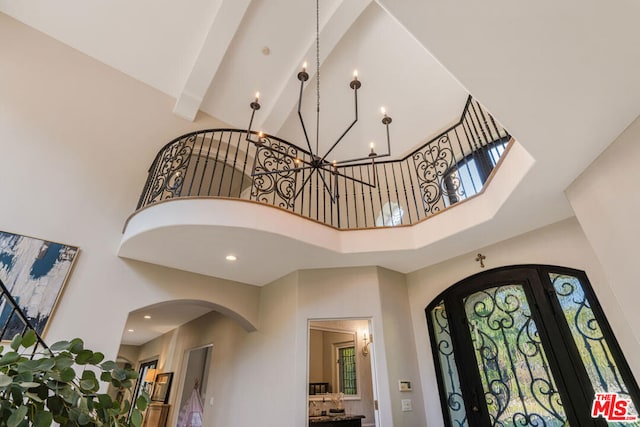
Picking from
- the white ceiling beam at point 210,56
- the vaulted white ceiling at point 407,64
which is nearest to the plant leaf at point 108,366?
the vaulted white ceiling at point 407,64

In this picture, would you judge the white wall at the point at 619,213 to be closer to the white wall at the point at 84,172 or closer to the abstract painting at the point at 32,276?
the white wall at the point at 84,172

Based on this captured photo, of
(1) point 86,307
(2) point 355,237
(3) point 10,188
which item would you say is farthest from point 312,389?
(3) point 10,188

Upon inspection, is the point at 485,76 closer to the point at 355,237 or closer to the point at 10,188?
the point at 355,237

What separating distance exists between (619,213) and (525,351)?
6.13 feet

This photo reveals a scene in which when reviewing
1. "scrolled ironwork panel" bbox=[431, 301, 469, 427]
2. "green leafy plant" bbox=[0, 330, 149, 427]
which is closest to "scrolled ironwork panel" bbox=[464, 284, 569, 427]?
"scrolled ironwork panel" bbox=[431, 301, 469, 427]

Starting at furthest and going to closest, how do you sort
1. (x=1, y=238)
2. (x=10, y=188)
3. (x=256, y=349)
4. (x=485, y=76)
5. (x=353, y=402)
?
(x=353, y=402), (x=256, y=349), (x=10, y=188), (x=1, y=238), (x=485, y=76)

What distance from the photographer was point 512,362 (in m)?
3.45

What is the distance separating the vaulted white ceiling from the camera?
5.07 feet

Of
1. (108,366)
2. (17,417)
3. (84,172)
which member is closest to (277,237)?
(108,366)

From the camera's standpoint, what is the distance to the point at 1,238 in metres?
3.41

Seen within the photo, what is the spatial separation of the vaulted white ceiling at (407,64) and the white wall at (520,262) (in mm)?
237

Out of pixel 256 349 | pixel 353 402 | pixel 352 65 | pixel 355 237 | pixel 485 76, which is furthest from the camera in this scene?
pixel 353 402

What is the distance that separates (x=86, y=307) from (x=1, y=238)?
3.73ft

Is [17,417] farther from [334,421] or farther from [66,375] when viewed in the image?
[334,421]
